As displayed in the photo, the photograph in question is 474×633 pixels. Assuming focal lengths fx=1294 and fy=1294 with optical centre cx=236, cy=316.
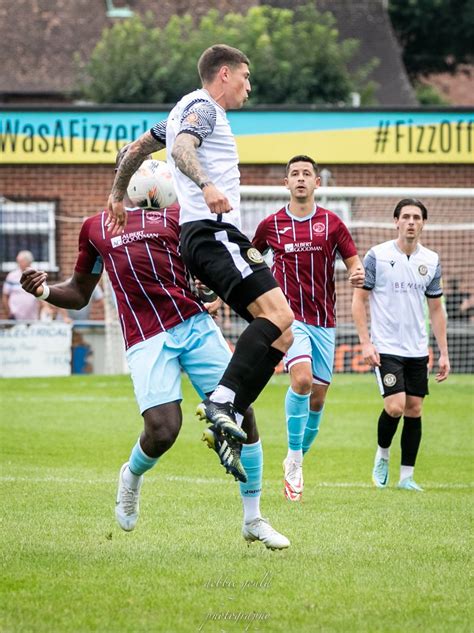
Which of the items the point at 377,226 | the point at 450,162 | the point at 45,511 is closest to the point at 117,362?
the point at 377,226

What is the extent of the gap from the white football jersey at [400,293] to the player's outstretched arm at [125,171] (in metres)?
3.95

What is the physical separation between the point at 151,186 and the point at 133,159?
0.21 m

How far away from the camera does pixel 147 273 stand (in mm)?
7277

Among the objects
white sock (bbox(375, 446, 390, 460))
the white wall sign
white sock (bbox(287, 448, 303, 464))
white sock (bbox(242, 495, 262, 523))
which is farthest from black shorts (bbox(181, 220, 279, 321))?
the white wall sign

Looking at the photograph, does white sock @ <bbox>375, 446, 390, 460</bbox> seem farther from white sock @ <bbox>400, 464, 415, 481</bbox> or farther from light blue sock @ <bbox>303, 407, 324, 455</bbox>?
light blue sock @ <bbox>303, 407, 324, 455</bbox>

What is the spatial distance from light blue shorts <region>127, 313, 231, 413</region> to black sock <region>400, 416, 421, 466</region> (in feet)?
12.5

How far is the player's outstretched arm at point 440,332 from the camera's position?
1078cm

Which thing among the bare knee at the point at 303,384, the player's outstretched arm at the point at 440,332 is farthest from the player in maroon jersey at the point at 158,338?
the player's outstretched arm at the point at 440,332

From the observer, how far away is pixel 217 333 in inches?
288

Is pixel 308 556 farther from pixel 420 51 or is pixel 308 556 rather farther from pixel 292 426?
pixel 420 51

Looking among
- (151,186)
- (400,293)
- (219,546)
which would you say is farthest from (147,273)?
(400,293)

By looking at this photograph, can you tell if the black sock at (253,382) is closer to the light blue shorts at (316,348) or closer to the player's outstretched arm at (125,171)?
the player's outstretched arm at (125,171)

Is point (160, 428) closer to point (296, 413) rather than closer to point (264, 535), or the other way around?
point (264, 535)

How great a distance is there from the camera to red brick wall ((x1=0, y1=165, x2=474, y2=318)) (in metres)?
26.8
